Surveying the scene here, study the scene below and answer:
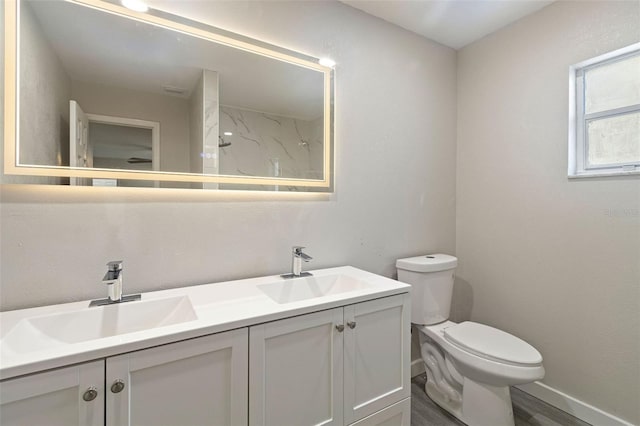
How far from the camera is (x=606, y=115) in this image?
1646 millimetres

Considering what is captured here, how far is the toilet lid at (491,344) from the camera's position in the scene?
1.44 m

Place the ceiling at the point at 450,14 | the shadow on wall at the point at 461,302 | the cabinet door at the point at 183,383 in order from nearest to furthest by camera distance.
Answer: the cabinet door at the point at 183,383
the ceiling at the point at 450,14
the shadow on wall at the point at 461,302

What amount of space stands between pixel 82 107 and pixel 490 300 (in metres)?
2.58

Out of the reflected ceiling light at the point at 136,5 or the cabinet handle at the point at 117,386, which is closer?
the cabinet handle at the point at 117,386

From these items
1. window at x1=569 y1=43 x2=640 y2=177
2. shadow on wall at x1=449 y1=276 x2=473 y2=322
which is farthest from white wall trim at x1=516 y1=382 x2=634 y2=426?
window at x1=569 y1=43 x2=640 y2=177

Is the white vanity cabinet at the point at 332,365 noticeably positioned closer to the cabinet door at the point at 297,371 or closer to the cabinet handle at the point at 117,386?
the cabinet door at the point at 297,371

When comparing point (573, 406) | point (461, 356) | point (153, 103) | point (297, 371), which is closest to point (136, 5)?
point (153, 103)

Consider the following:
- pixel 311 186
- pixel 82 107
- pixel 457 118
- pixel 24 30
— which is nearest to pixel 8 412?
pixel 82 107

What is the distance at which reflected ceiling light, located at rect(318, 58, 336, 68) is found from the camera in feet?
5.42

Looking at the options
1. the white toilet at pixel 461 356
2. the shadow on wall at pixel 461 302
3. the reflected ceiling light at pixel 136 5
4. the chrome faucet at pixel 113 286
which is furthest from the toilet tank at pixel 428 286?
the reflected ceiling light at pixel 136 5

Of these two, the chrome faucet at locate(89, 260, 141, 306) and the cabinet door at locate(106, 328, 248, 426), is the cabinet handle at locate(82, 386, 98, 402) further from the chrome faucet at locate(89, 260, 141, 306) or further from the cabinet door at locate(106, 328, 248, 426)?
the chrome faucet at locate(89, 260, 141, 306)

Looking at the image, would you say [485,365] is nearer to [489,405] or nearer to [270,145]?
[489,405]

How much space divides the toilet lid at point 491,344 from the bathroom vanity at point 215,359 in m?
0.45

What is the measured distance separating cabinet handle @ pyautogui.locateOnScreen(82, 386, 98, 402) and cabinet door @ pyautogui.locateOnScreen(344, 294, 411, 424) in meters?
0.79
